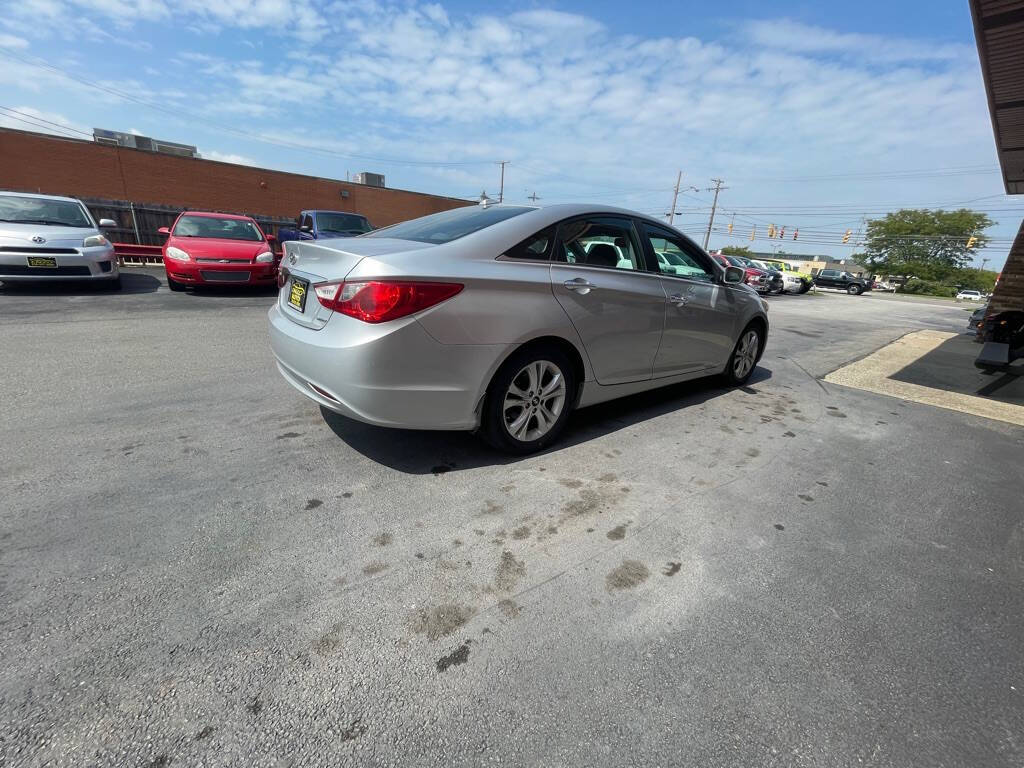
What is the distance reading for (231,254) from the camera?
28.1 feet

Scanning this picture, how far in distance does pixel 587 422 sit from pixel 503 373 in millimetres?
1202

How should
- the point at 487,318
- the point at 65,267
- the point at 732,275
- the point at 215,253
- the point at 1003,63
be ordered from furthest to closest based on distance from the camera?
the point at 215,253
the point at 65,267
the point at 1003,63
the point at 732,275
the point at 487,318

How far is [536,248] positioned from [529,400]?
3.02 ft

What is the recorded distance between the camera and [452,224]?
3.24m

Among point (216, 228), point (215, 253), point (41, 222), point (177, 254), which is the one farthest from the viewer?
point (216, 228)

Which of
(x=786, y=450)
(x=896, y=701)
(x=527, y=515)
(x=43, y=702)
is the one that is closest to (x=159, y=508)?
(x=43, y=702)

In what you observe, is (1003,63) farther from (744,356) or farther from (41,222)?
(41,222)

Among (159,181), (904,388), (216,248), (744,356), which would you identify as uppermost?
(159,181)

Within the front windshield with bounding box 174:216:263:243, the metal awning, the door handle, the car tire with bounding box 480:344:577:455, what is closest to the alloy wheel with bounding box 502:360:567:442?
the car tire with bounding box 480:344:577:455

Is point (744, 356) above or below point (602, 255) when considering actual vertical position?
below

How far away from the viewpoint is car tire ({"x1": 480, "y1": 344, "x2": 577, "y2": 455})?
2850 mm

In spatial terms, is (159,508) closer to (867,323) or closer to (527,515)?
(527,515)

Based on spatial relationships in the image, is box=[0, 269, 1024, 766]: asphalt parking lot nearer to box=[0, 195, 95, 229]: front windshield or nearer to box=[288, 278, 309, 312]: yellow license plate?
box=[288, 278, 309, 312]: yellow license plate

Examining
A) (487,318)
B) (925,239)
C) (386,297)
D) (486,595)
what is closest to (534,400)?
(487,318)
